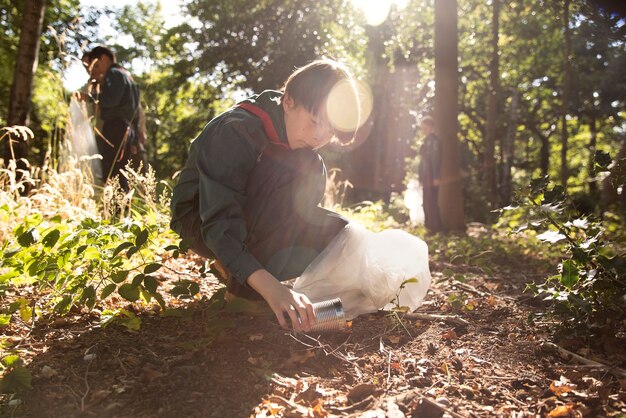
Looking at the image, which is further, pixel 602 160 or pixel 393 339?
pixel 393 339

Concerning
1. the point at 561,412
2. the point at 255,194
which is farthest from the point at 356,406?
the point at 255,194

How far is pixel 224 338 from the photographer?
6.80 ft

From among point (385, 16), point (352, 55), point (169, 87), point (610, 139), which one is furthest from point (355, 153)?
point (610, 139)

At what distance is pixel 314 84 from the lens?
2.03m

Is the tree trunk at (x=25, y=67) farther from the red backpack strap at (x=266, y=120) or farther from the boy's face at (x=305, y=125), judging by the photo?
the boy's face at (x=305, y=125)

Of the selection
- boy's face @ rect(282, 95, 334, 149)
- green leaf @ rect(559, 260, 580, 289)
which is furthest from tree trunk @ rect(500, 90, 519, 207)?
boy's face @ rect(282, 95, 334, 149)

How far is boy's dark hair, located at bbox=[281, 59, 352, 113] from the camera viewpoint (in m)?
2.02

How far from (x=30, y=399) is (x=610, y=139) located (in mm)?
26916

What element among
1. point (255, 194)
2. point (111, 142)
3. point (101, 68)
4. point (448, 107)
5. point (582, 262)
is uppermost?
point (101, 68)

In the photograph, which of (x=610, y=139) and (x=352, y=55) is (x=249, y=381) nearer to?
(x=352, y=55)

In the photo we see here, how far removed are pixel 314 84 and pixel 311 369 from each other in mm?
1162

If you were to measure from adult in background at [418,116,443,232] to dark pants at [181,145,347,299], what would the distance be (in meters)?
5.39

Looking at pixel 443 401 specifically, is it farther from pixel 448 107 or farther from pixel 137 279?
pixel 448 107

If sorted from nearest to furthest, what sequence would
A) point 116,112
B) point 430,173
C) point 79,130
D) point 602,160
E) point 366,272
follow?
point 602,160, point 366,272, point 79,130, point 116,112, point 430,173
